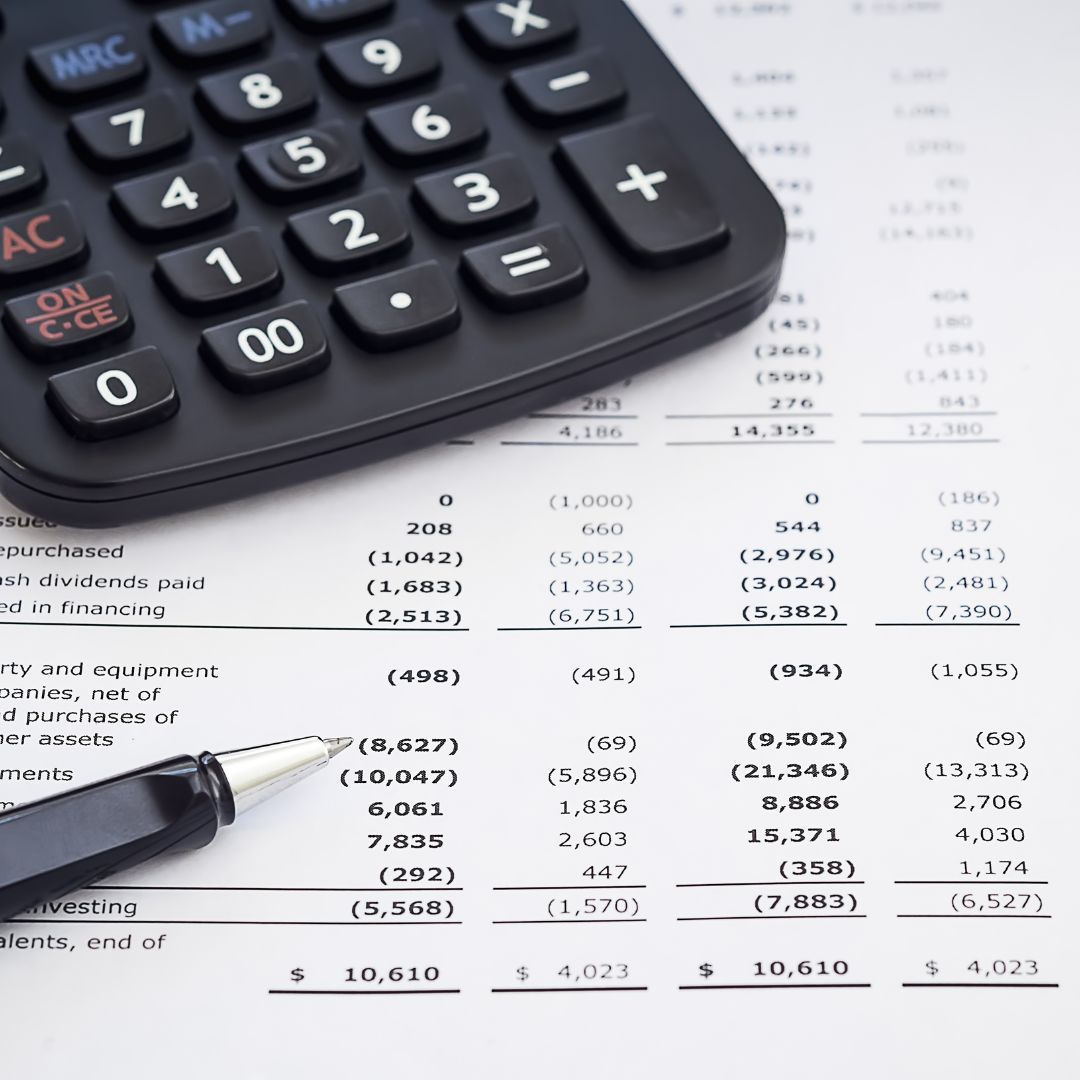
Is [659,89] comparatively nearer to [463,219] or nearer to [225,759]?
[463,219]

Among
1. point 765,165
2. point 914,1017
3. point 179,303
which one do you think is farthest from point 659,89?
point 914,1017

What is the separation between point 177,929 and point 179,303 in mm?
150

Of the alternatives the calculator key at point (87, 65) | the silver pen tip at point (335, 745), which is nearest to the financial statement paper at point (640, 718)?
the silver pen tip at point (335, 745)

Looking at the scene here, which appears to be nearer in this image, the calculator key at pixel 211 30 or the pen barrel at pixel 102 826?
the pen barrel at pixel 102 826

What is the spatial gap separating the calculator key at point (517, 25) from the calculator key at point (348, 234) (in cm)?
7

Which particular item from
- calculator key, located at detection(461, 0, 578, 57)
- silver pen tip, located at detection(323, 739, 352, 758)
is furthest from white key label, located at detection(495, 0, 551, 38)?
silver pen tip, located at detection(323, 739, 352, 758)

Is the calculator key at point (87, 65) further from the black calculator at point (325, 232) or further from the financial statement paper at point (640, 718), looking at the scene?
the financial statement paper at point (640, 718)

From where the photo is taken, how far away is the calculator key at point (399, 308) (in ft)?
1.12

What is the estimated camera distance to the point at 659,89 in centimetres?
40

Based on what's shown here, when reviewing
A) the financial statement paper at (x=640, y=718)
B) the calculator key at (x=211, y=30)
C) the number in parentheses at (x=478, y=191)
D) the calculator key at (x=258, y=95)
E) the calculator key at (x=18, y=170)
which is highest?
the calculator key at (x=211, y=30)

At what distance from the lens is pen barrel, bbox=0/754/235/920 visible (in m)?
0.28

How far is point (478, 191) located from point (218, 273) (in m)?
0.07

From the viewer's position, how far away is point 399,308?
1.13 ft

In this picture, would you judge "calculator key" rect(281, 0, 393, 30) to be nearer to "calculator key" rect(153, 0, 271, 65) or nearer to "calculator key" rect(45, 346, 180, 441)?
"calculator key" rect(153, 0, 271, 65)
